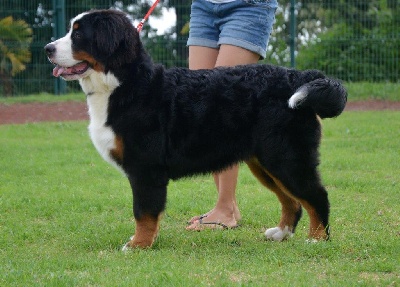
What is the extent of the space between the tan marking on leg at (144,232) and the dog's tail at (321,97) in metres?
1.32

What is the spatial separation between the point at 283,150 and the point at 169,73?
1053mm

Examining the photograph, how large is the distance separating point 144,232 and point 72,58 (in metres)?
1.37

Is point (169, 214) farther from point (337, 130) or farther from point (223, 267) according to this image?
point (337, 130)

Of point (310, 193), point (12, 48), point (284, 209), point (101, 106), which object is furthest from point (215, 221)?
point (12, 48)

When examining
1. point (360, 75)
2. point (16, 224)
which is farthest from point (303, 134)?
point (360, 75)

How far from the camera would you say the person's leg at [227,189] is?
642 centimetres

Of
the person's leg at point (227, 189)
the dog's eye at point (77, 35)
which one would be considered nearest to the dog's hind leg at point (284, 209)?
the person's leg at point (227, 189)

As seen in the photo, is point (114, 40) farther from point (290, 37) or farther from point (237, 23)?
point (290, 37)

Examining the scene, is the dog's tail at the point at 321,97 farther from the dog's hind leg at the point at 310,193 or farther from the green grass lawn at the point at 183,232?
the green grass lawn at the point at 183,232

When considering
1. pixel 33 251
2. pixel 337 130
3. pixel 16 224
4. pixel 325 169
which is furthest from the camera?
pixel 337 130

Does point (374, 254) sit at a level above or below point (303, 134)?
below

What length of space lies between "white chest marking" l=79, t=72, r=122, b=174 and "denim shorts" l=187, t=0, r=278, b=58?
4.31 feet

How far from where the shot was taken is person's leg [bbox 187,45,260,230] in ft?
21.1

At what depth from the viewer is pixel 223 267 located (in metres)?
4.89
